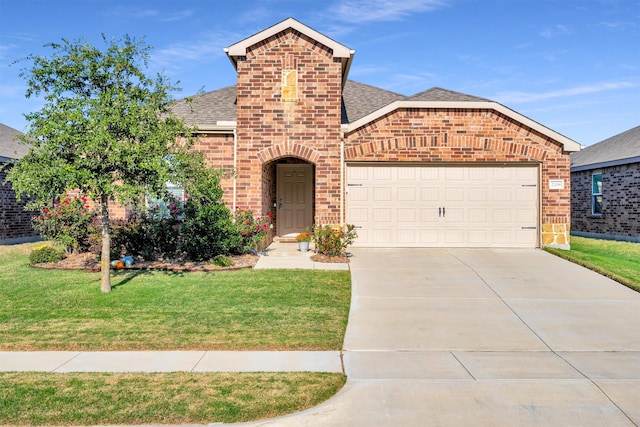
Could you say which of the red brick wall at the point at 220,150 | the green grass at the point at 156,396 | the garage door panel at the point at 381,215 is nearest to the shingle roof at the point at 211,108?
the red brick wall at the point at 220,150

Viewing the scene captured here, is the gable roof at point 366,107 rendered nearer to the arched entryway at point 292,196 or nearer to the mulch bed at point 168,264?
the arched entryway at point 292,196

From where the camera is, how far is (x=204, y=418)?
182 inches

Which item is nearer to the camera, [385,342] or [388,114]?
[385,342]

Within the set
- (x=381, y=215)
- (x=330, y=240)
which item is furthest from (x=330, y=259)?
(x=381, y=215)

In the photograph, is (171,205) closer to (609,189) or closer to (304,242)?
(304,242)

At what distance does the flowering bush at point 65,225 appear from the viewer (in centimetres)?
1355

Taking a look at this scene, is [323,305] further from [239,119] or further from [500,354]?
[239,119]

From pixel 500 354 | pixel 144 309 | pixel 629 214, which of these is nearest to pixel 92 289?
pixel 144 309

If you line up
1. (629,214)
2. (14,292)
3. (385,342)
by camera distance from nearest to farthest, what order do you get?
(385,342)
(14,292)
(629,214)

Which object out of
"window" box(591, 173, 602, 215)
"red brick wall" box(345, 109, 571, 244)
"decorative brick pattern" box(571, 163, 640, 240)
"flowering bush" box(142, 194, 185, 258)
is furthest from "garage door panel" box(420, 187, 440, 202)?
"window" box(591, 173, 602, 215)

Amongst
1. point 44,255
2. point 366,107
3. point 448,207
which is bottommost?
point 44,255

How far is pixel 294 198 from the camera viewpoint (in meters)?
17.4

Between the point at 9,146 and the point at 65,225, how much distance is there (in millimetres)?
11017

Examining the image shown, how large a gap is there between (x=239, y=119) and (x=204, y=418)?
437 inches
